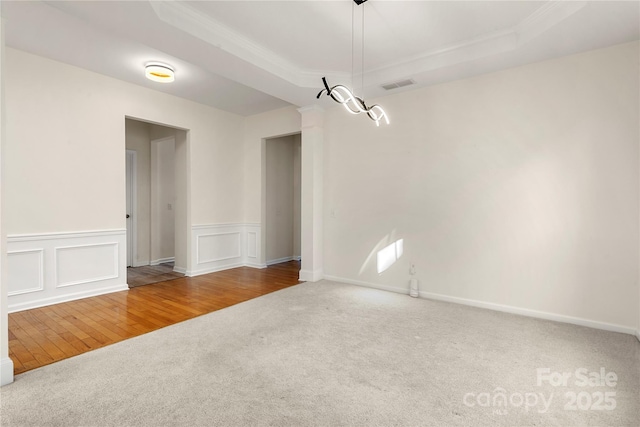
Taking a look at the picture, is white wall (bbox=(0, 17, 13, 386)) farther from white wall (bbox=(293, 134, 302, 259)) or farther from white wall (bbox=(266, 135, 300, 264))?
white wall (bbox=(293, 134, 302, 259))

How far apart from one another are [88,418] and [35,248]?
2.90 meters

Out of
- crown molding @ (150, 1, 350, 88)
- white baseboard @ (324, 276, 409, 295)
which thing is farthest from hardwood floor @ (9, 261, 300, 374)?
crown molding @ (150, 1, 350, 88)

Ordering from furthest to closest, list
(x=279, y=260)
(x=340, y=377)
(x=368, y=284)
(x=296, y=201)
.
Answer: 1. (x=296, y=201)
2. (x=279, y=260)
3. (x=368, y=284)
4. (x=340, y=377)

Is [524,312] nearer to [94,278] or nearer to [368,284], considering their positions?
[368,284]

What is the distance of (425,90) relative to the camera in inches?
160

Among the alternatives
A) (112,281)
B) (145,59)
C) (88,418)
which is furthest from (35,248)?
(88,418)

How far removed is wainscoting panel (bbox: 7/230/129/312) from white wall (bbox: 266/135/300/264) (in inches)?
106

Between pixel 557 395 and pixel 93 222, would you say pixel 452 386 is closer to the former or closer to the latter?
pixel 557 395

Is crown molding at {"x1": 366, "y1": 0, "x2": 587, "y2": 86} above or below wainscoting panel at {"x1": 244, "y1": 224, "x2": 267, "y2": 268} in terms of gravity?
above

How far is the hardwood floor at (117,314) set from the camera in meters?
2.64

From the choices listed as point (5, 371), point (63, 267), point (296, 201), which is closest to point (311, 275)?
point (296, 201)

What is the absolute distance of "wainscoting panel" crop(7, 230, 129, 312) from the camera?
3.55m

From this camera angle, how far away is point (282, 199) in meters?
6.71

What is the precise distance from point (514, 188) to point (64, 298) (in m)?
5.54
